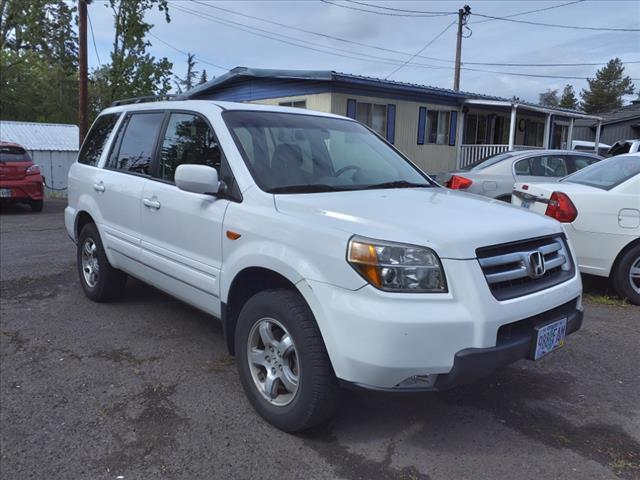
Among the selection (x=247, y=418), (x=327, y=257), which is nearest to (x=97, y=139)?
(x=247, y=418)

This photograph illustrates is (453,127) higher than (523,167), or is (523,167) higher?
(453,127)

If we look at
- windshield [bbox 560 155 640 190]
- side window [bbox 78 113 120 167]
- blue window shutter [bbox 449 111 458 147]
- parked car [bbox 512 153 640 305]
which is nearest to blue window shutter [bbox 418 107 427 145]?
blue window shutter [bbox 449 111 458 147]

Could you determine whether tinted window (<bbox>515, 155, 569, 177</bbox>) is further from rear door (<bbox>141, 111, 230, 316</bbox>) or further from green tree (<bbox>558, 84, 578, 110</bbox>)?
green tree (<bbox>558, 84, 578, 110</bbox>)

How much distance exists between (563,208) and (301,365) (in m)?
3.73

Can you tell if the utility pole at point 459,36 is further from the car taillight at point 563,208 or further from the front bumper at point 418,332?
the front bumper at point 418,332

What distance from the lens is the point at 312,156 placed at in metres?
3.67

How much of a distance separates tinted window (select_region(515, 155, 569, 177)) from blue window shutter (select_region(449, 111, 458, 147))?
378 inches

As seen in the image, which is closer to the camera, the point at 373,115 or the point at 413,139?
the point at 373,115

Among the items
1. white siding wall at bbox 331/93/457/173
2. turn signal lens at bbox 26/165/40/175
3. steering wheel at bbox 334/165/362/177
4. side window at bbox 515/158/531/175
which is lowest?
turn signal lens at bbox 26/165/40/175

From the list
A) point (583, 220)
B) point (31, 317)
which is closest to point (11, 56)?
point (31, 317)

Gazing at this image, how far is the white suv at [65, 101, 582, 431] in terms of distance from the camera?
8.16 ft

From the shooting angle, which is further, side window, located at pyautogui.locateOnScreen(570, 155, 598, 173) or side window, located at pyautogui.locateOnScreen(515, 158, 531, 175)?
side window, located at pyautogui.locateOnScreen(570, 155, 598, 173)

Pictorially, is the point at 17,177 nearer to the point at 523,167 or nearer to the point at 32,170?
the point at 32,170

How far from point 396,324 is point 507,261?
728 millimetres
